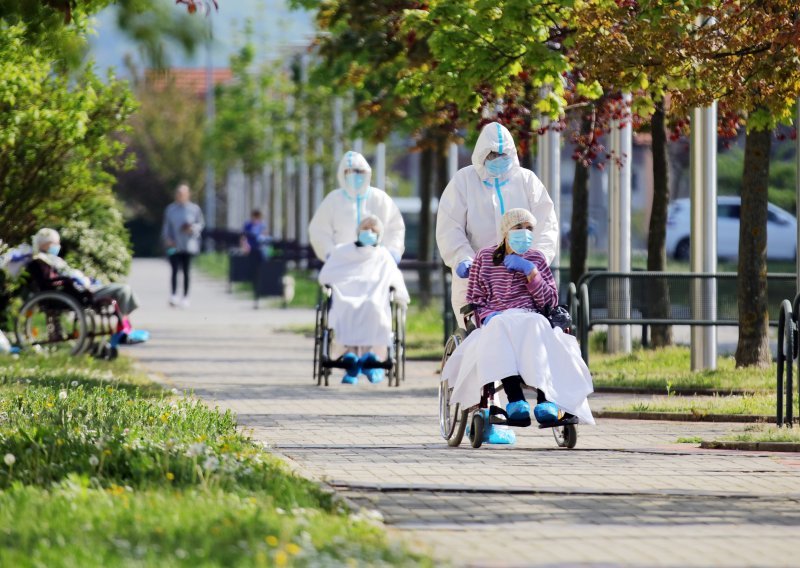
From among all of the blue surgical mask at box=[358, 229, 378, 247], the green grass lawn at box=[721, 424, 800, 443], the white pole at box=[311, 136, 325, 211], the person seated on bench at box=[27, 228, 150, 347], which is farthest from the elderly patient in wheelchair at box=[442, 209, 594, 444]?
the white pole at box=[311, 136, 325, 211]

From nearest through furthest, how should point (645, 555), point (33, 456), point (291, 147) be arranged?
point (645, 555) < point (33, 456) < point (291, 147)

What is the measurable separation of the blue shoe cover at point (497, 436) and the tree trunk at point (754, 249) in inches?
184

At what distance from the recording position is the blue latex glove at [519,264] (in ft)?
35.2

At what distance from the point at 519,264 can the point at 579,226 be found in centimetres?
912

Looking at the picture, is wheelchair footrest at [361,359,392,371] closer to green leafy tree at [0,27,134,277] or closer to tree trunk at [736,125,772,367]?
tree trunk at [736,125,772,367]

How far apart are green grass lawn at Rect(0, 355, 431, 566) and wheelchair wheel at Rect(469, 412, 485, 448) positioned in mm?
1400

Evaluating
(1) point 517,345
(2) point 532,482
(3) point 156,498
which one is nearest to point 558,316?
(1) point 517,345

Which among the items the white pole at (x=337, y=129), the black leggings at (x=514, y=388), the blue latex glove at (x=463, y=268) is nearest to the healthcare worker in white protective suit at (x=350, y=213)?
the blue latex glove at (x=463, y=268)

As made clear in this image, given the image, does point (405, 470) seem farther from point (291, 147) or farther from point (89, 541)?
point (291, 147)

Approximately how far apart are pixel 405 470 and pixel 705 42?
4419 millimetres

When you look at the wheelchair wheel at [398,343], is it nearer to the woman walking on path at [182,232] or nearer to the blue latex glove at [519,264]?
the blue latex glove at [519,264]

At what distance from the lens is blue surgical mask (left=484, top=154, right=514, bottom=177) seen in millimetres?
11719

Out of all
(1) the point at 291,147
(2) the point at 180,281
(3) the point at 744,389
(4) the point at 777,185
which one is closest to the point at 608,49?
(3) the point at 744,389

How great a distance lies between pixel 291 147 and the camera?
140 feet
